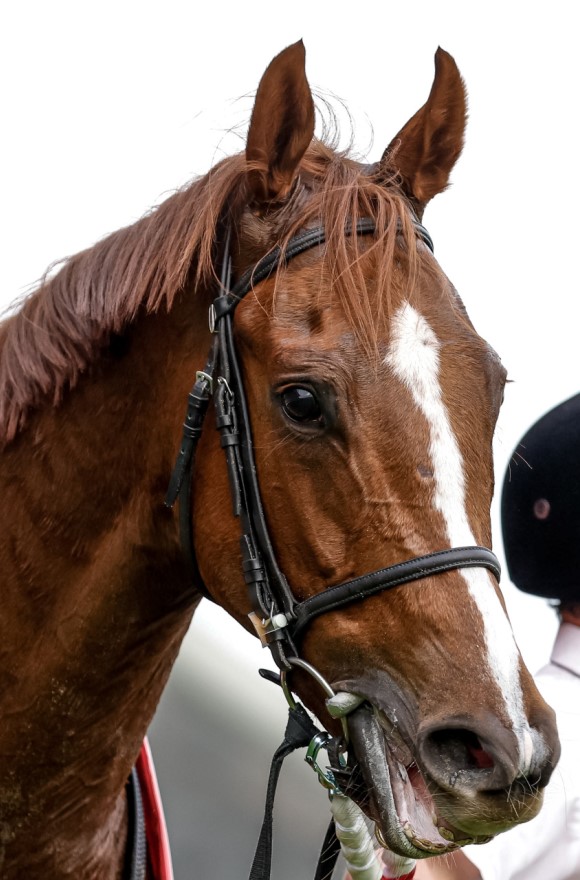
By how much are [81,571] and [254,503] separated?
54 centimetres

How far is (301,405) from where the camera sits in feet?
6.45

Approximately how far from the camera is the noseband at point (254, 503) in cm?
180

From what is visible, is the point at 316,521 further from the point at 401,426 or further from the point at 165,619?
the point at 165,619

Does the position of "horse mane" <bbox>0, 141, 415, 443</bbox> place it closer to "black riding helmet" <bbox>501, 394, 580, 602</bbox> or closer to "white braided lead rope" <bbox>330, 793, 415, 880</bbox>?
"white braided lead rope" <bbox>330, 793, 415, 880</bbox>

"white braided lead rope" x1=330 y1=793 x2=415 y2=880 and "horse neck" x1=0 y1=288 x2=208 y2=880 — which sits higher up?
"horse neck" x1=0 y1=288 x2=208 y2=880

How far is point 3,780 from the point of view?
90.0 inches

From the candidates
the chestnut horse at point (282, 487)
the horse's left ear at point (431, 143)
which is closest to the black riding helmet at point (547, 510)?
the horse's left ear at point (431, 143)

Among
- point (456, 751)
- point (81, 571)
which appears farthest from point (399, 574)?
point (81, 571)

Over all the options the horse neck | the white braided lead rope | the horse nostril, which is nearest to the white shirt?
the white braided lead rope

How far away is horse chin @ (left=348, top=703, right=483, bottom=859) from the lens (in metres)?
1.73

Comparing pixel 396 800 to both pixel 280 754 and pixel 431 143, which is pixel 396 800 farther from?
pixel 431 143

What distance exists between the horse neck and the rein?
0.28 feet

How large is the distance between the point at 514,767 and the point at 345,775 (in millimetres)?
427

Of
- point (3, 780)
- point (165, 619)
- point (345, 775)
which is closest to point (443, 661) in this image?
point (345, 775)
